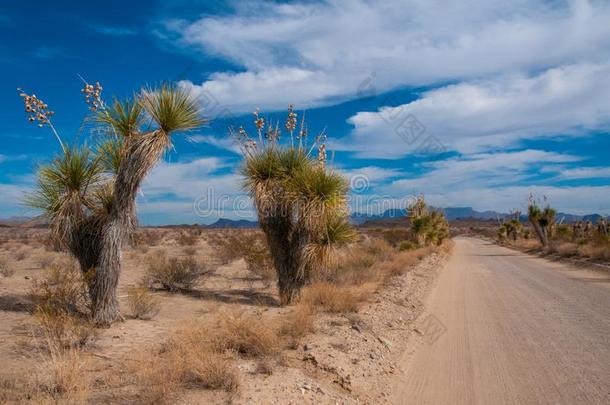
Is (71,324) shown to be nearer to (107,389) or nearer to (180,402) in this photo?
(107,389)

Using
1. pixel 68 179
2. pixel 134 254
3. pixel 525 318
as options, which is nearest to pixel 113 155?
pixel 68 179

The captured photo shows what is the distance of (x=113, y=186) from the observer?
10164 mm

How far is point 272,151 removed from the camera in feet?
40.5

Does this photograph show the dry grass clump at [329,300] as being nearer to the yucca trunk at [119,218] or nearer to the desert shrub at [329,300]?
the desert shrub at [329,300]

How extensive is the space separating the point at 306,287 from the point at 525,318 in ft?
17.2

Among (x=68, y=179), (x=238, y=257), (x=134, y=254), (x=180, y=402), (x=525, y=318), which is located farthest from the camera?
(x=134, y=254)

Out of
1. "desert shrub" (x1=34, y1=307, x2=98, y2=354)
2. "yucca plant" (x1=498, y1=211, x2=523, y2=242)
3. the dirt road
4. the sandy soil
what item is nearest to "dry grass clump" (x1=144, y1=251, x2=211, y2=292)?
the sandy soil

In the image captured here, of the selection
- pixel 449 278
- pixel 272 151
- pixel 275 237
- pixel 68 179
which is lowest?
pixel 449 278

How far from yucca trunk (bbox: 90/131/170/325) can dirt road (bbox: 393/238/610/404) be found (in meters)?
→ 5.62

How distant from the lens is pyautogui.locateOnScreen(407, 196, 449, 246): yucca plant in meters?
38.8

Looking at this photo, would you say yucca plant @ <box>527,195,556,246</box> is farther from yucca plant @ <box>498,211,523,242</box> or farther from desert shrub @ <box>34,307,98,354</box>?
desert shrub @ <box>34,307,98,354</box>

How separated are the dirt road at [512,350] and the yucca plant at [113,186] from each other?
5.73m

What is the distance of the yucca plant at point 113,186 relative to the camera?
30.6 feet

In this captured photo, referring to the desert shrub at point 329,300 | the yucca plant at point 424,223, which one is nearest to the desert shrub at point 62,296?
the desert shrub at point 329,300
